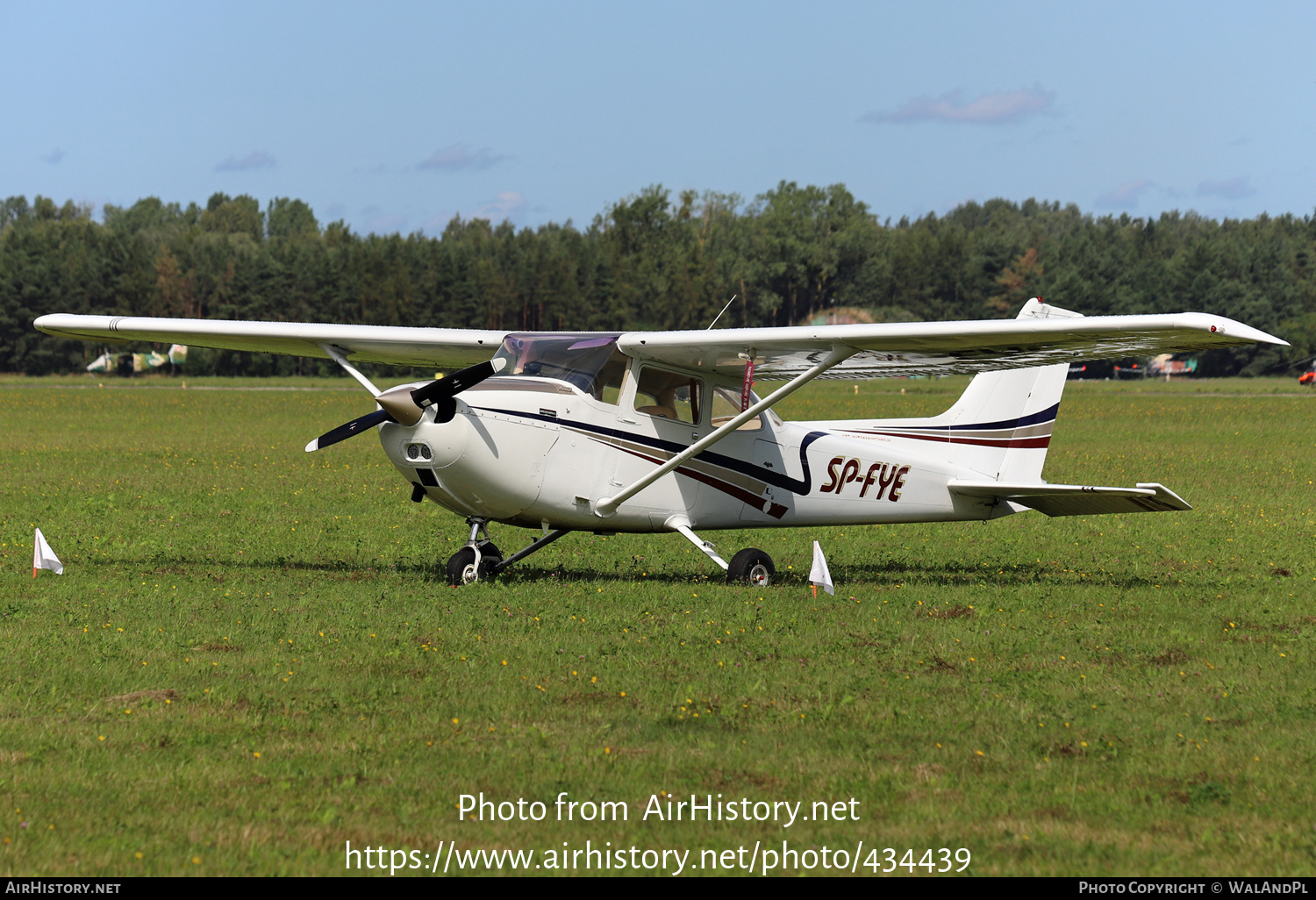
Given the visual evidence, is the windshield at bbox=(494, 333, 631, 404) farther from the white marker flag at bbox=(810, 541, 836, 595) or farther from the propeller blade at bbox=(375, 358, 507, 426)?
the white marker flag at bbox=(810, 541, 836, 595)

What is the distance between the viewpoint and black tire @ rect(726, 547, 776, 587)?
1230 centimetres

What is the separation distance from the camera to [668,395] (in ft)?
41.1

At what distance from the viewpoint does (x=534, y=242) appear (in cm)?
12425

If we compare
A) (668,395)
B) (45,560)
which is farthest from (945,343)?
(45,560)

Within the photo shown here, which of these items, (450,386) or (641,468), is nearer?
(450,386)

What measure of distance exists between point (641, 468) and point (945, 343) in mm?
3146

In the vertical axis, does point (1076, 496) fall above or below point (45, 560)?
above

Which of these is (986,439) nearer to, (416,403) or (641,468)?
(641,468)

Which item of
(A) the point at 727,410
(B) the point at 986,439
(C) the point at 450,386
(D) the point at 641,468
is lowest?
(D) the point at 641,468

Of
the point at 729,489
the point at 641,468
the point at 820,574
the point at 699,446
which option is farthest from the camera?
the point at 729,489

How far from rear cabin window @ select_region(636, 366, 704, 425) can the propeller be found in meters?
1.99

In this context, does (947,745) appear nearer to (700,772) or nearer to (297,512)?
(700,772)

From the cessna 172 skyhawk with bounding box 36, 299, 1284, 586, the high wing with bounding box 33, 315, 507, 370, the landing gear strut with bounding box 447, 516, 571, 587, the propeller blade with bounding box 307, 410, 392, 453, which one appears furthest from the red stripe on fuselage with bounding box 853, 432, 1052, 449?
the propeller blade with bounding box 307, 410, 392, 453

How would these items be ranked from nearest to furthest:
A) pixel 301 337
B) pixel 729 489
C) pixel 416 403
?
1. pixel 416 403
2. pixel 729 489
3. pixel 301 337
